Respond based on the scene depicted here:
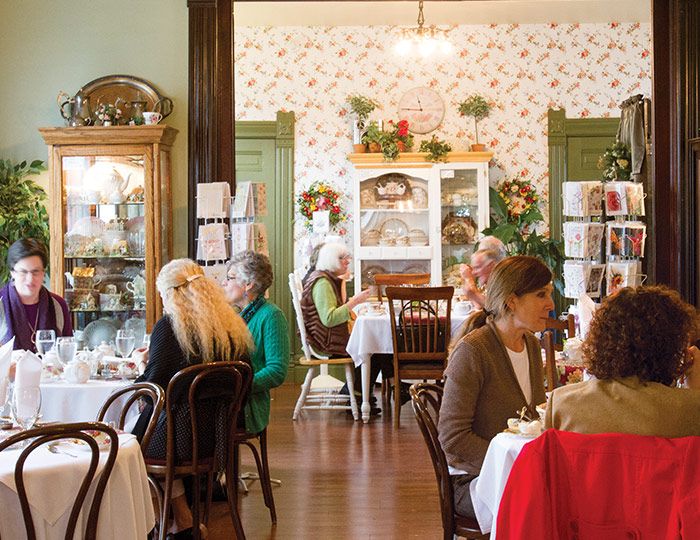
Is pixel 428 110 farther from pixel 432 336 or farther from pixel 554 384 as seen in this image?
pixel 554 384

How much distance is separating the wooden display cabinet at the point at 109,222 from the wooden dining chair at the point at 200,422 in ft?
7.25

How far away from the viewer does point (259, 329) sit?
502 cm

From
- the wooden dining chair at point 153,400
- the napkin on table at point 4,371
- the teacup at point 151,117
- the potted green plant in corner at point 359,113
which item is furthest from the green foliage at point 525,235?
the napkin on table at point 4,371

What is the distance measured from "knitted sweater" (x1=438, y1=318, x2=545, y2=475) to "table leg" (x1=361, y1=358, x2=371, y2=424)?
4419 millimetres

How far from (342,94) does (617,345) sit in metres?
7.97

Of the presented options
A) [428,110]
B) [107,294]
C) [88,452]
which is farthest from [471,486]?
[428,110]

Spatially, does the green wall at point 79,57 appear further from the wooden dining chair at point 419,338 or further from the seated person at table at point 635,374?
the seated person at table at point 635,374

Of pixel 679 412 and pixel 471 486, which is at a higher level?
pixel 679 412

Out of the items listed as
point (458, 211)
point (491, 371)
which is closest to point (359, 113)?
point (458, 211)

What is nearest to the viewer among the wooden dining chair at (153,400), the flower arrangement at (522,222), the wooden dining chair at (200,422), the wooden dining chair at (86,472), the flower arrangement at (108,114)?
the wooden dining chair at (86,472)

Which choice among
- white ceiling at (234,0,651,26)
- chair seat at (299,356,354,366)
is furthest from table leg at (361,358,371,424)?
white ceiling at (234,0,651,26)

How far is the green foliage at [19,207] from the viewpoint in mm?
6395

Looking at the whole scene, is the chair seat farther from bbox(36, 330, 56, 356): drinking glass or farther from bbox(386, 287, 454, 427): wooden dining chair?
bbox(36, 330, 56, 356): drinking glass

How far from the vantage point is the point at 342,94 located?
1010 cm
